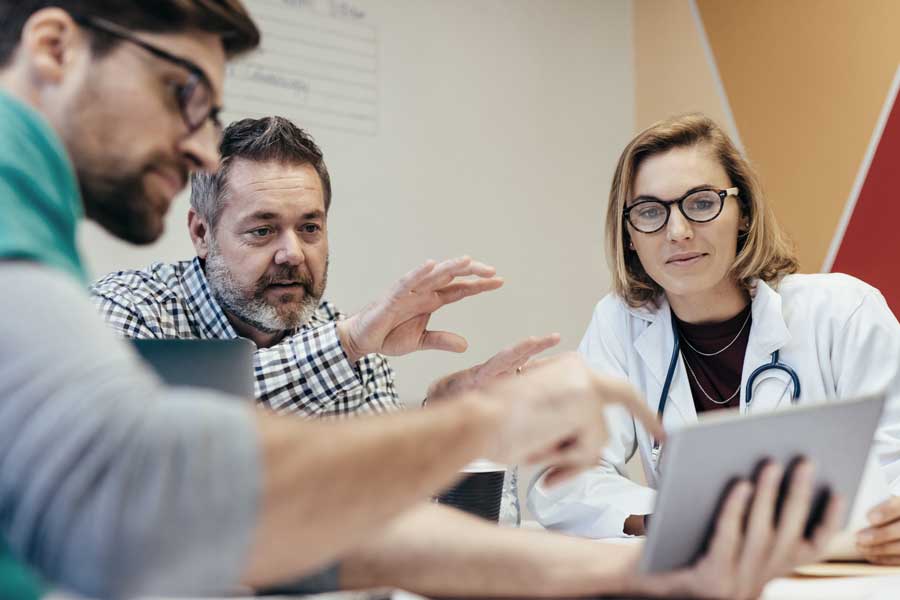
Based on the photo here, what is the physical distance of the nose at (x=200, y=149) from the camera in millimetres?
853

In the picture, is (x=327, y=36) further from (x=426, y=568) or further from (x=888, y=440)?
(x=426, y=568)

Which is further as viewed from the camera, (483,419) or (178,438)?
(483,419)

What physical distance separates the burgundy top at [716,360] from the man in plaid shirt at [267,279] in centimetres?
77

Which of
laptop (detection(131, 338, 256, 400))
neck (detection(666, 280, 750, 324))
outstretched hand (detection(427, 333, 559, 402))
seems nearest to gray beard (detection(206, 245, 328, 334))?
outstretched hand (detection(427, 333, 559, 402))

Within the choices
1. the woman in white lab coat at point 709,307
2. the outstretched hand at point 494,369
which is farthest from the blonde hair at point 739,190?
the outstretched hand at point 494,369

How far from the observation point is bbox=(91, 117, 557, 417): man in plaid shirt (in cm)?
187

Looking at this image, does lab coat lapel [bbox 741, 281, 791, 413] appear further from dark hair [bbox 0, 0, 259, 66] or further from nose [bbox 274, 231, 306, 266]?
dark hair [bbox 0, 0, 259, 66]

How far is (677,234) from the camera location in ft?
6.55

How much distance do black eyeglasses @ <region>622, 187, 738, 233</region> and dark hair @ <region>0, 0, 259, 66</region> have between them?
4.49ft

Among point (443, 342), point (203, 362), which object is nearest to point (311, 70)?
point (443, 342)

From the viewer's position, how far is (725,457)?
727 mm

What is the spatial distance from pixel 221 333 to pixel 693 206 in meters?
1.17

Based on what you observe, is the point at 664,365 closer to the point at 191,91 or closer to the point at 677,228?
the point at 677,228

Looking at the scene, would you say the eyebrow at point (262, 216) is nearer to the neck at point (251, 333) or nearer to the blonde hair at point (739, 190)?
the neck at point (251, 333)
